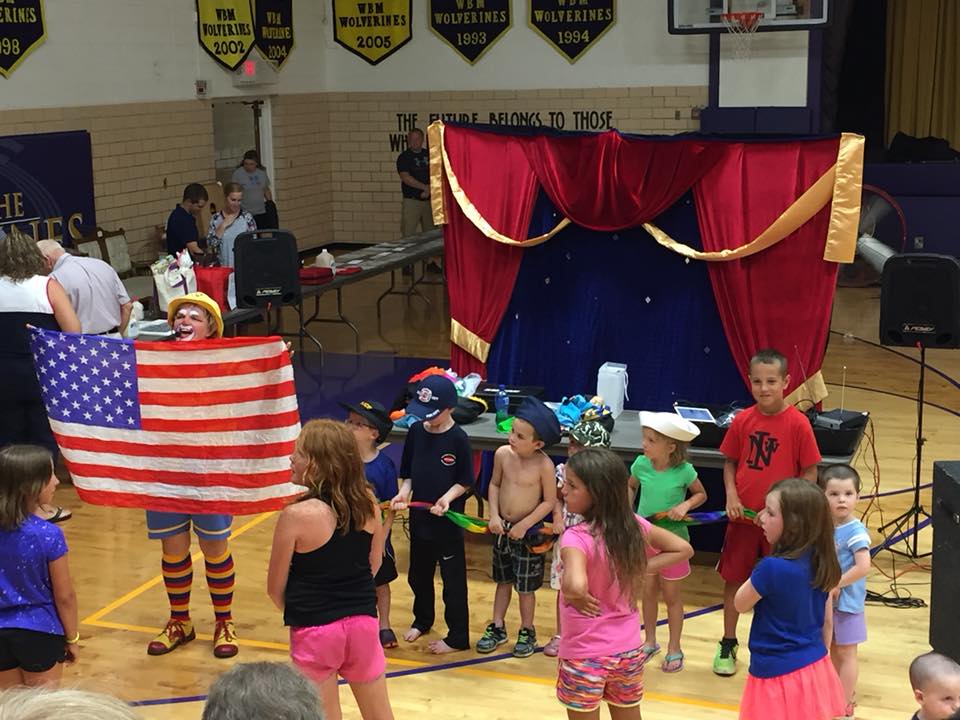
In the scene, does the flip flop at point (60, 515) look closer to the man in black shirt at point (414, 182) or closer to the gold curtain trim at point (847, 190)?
the gold curtain trim at point (847, 190)

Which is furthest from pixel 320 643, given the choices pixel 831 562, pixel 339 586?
pixel 831 562

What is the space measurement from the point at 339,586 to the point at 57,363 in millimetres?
2495

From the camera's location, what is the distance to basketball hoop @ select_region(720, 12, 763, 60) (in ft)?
53.0

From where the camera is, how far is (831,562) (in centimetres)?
430

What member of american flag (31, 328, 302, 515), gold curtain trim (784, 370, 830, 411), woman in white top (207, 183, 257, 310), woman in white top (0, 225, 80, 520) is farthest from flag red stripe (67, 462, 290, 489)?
woman in white top (207, 183, 257, 310)

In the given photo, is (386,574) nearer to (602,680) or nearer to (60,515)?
(602,680)

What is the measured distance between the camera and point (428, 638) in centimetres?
647

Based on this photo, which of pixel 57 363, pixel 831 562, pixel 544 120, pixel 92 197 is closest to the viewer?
pixel 831 562

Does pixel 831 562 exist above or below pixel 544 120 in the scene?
below

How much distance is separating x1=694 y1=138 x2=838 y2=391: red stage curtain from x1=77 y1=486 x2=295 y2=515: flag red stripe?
2895 millimetres

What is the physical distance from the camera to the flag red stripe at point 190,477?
599 centimetres

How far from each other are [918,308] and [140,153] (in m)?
11.2

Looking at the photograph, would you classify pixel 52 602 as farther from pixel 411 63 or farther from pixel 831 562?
pixel 411 63

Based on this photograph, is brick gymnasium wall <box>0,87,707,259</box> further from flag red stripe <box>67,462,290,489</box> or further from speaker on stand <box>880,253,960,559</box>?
speaker on stand <box>880,253,960,559</box>
